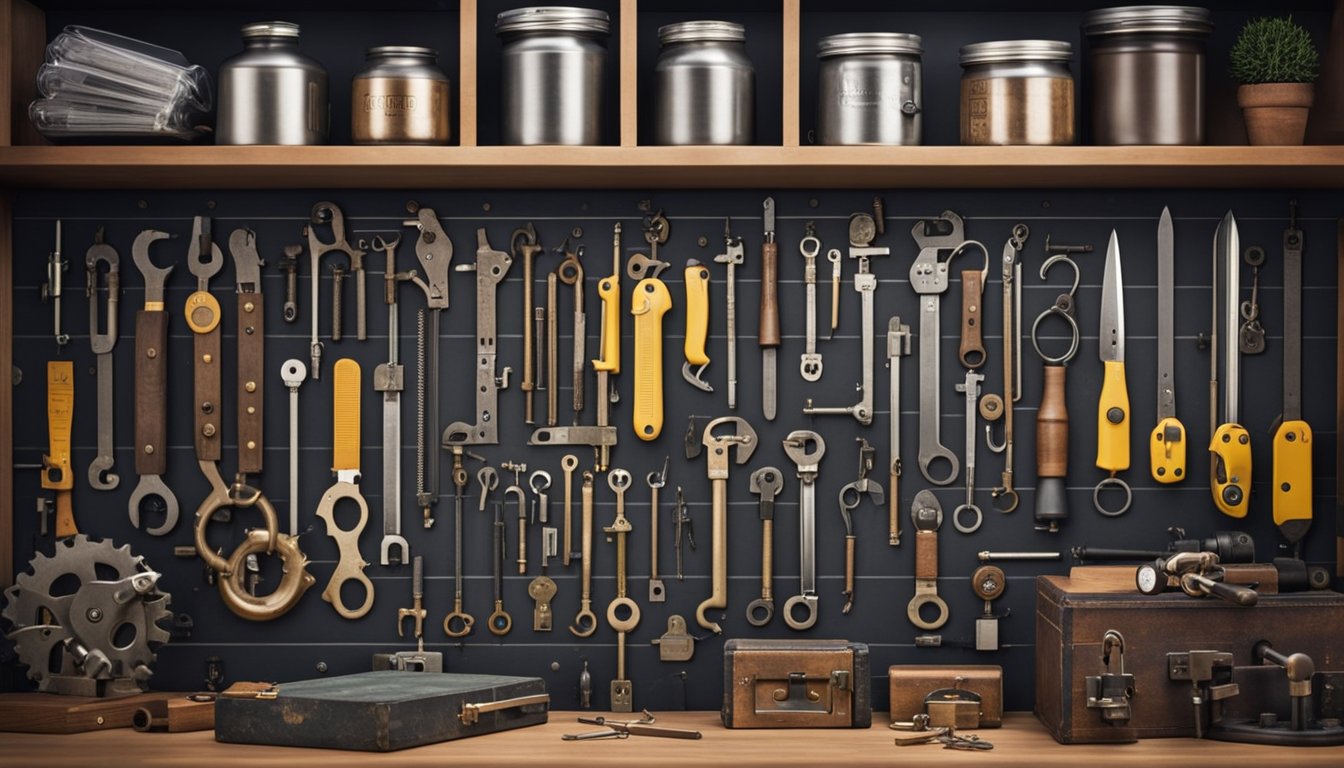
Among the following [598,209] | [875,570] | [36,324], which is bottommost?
[875,570]

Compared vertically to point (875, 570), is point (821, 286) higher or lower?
higher

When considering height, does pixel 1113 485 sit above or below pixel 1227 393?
below

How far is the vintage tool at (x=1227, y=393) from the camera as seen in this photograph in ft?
10.8

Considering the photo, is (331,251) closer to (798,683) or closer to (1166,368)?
(798,683)

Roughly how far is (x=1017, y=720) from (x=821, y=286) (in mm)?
1031

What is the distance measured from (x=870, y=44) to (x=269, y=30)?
4.02 ft

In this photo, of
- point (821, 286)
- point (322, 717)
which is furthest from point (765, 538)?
point (322, 717)

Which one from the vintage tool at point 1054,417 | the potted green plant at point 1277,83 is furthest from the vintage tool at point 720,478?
the potted green plant at point 1277,83

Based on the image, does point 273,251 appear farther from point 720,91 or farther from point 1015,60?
point 1015,60

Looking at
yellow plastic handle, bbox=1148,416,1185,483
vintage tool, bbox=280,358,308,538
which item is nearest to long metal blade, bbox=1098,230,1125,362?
yellow plastic handle, bbox=1148,416,1185,483

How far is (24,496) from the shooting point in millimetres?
3385

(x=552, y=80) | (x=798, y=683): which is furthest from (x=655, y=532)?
(x=552, y=80)

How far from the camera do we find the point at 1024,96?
9.95ft

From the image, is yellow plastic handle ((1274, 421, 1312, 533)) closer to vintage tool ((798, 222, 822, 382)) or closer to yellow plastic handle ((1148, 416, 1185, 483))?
yellow plastic handle ((1148, 416, 1185, 483))
